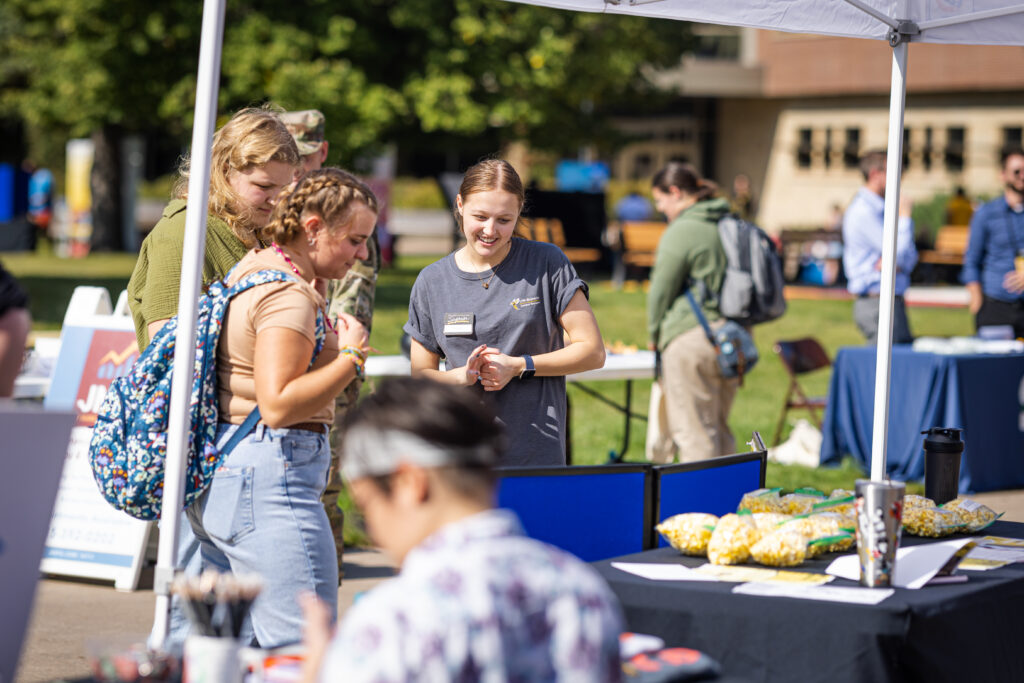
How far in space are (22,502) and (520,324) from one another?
6.36 ft

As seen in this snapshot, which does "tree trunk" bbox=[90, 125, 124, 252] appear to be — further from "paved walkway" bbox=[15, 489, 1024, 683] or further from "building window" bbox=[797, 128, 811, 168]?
"paved walkway" bbox=[15, 489, 1024, 683]

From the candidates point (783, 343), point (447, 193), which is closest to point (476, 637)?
point (783, 343)

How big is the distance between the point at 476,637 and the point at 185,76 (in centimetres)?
2211

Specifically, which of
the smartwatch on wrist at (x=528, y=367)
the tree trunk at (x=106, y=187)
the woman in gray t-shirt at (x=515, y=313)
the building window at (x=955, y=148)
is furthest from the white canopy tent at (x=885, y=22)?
the building window at (x=955, y=148)

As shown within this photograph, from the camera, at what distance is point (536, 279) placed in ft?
13.0

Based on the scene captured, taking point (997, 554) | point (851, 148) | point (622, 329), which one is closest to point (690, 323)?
point (997, 554)

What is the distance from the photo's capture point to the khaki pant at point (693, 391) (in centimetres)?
697

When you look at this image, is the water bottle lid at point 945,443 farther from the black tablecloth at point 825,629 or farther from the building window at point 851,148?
the building window at point 851,148

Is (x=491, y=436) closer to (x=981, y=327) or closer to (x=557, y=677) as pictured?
(x=557, y=677)

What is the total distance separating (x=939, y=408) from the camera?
8.25 meters

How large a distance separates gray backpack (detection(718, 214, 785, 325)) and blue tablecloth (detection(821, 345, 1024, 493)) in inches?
66.6

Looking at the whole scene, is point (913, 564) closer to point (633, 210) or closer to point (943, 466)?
point (943, 466)

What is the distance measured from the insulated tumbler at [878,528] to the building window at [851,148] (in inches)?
1439

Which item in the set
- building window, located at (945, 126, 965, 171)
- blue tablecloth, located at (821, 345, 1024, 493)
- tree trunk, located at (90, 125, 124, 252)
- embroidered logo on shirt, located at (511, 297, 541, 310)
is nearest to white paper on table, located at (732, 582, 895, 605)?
embroidered logo on shirt, located at (511, 297, 541, 310)
